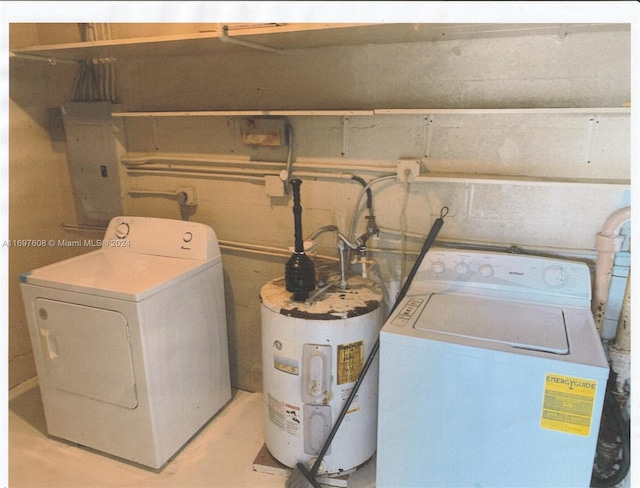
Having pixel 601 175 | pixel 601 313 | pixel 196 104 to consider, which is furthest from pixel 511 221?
pixel 196 104

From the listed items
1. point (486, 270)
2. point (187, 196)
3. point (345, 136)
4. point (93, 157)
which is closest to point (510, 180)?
point (486, 270)

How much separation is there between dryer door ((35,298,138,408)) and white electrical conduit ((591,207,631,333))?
6.06 feet

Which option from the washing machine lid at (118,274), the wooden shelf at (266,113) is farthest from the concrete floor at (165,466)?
the wooden shelf at (266,113)

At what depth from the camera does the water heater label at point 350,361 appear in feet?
5.81

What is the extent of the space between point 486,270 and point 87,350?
66.7 inches

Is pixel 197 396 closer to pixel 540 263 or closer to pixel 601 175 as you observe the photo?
pixel 540 263

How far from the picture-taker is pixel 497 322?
154cm

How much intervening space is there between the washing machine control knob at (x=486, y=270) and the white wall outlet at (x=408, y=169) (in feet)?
1.48

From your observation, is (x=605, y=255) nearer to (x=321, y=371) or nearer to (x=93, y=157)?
(x=321, y=371)

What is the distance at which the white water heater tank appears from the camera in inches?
69.0

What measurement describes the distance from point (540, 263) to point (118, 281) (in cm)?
172

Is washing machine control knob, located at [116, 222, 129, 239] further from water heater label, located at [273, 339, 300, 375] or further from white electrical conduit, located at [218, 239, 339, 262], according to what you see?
water heater label, located at [273, 339, 300, 375]

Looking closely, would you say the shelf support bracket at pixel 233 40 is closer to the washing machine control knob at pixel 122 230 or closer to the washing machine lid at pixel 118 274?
the washing machine lid at pixel 118 274

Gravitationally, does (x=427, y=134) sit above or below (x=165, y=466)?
above
